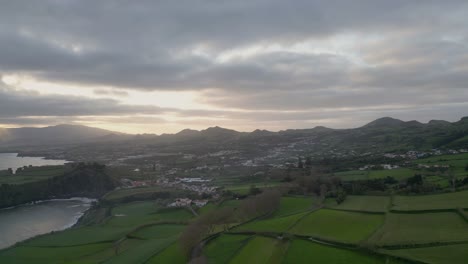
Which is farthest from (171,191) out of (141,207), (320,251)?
(320,251)

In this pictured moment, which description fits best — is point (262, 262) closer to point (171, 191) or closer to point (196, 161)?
point (171, 191)

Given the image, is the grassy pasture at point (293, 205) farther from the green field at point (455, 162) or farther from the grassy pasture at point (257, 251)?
the green field at point (455, 162)

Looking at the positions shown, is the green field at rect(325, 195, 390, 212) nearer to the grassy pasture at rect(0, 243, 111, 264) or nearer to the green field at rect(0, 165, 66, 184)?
the grassy pasture at rect(0, 243, 111, 264)

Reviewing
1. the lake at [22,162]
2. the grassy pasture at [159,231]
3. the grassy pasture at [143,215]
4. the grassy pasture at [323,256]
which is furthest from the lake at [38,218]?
the lake at [22,162]

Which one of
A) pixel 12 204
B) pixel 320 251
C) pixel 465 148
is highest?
pixel 465 148

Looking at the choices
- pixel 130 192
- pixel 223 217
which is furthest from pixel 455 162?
pixel 130 192

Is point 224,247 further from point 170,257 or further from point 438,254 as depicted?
point 438,254
